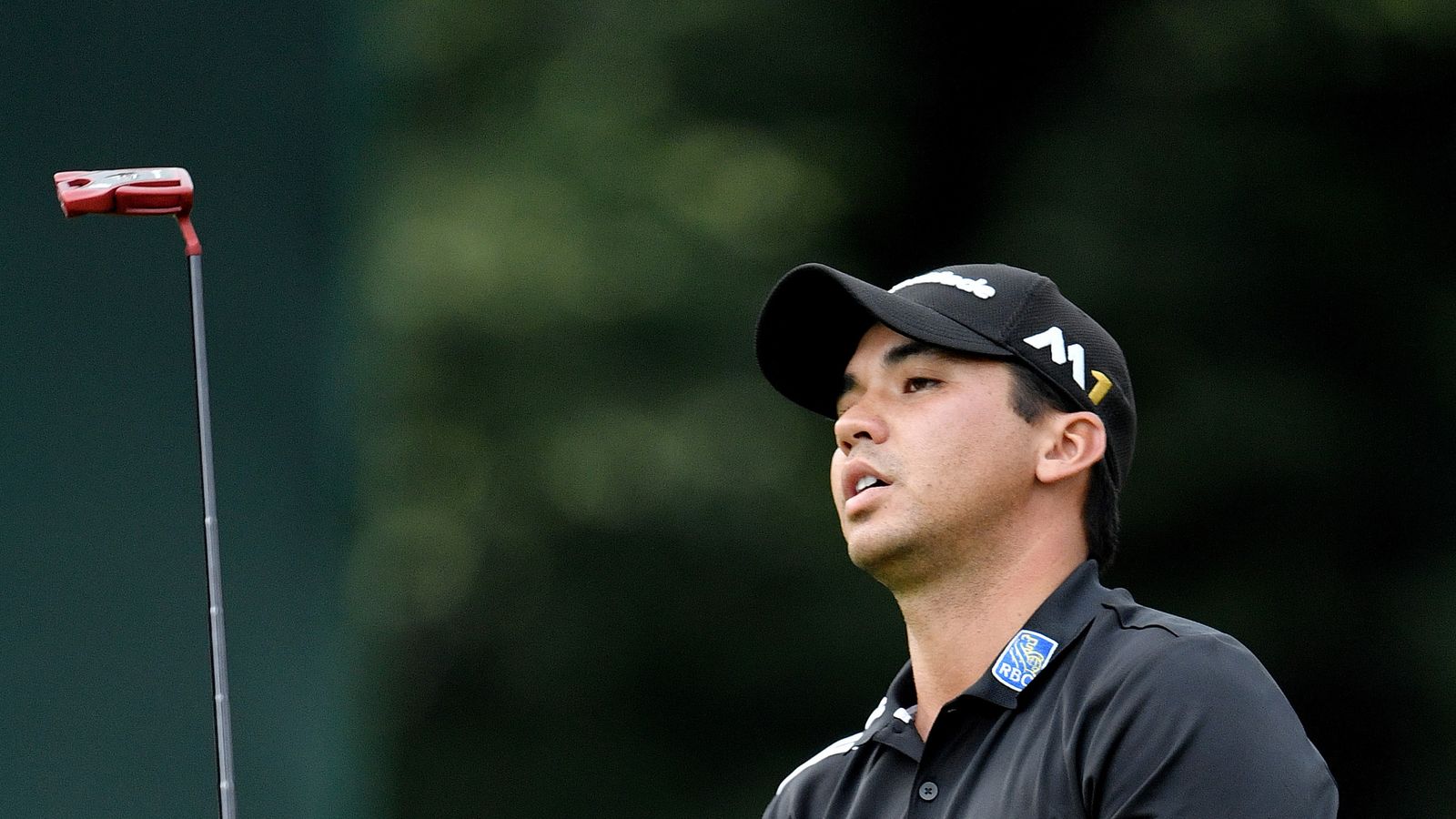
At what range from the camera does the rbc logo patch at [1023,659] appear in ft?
5.94

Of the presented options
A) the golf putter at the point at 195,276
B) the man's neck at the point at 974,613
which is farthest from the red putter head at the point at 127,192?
the man's neck at the point at 974,613

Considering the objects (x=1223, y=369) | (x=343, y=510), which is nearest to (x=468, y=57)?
(x=343, y=510)

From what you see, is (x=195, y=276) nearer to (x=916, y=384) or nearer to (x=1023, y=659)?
(x=916, y=384)

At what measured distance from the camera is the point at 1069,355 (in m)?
2.01

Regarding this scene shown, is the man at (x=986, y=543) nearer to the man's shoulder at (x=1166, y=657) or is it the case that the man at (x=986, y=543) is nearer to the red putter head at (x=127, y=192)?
the man's shoulder at (x=1166, y=657)

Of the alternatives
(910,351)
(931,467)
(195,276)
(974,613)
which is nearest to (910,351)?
(910,351)

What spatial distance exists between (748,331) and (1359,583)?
4.34 ft

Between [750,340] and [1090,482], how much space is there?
1.78m

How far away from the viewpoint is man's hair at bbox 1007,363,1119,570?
1.98 m

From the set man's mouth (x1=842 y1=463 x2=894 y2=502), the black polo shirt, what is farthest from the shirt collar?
man's mouth (x1=842 y1=463 x2=894 y2=502)

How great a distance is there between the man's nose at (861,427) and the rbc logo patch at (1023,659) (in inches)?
10.7

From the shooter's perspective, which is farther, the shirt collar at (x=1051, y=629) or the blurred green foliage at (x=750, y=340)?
the blurred green foliage at (x=750, y=340)

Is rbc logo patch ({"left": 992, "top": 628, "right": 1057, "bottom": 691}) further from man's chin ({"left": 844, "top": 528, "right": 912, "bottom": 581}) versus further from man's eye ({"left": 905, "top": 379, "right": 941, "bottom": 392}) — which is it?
man's eye ({"left": 905, "top": 379, "right": 941, "bottom": 392})

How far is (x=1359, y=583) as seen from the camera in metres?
3.68
